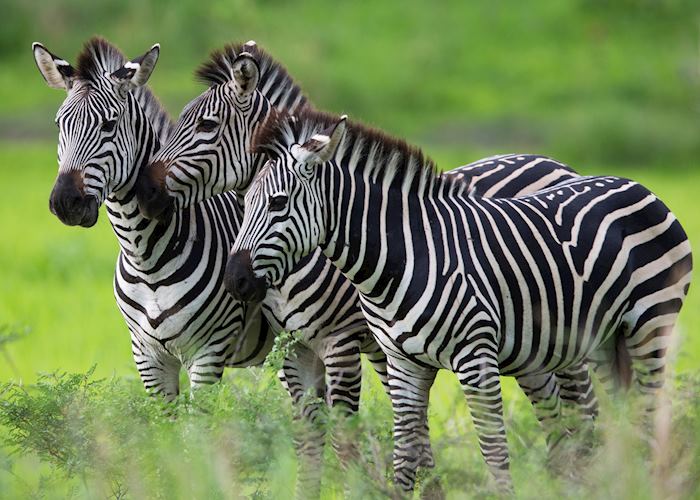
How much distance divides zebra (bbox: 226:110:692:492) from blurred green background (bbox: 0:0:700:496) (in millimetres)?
13771

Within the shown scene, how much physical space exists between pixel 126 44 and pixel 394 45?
702 cm

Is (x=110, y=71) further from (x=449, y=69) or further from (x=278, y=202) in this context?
(x=449, y=69)

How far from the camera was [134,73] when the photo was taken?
6.16m

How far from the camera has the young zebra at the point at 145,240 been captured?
5.97 metres

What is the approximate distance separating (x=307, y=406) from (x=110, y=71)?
2.20 m

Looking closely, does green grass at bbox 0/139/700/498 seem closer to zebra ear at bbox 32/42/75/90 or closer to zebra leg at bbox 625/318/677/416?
zebra leg at bbox 625/318/677/416

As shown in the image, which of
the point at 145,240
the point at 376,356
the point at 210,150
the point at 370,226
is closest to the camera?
the point at 370,226

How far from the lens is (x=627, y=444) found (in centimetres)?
456

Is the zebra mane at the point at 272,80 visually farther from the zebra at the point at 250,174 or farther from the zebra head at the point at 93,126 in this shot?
the zebra head at the point at 93,126

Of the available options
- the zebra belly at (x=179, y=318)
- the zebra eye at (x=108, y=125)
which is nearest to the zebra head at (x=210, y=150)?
the zebra eye at (x=108, y=125)

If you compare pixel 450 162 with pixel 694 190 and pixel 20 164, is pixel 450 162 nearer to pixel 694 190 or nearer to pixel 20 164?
pixel 694 190

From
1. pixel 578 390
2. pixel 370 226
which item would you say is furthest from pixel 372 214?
pixel 578 390

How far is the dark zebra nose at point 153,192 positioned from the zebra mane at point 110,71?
51 cm

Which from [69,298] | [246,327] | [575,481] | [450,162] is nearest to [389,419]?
[246,327]
